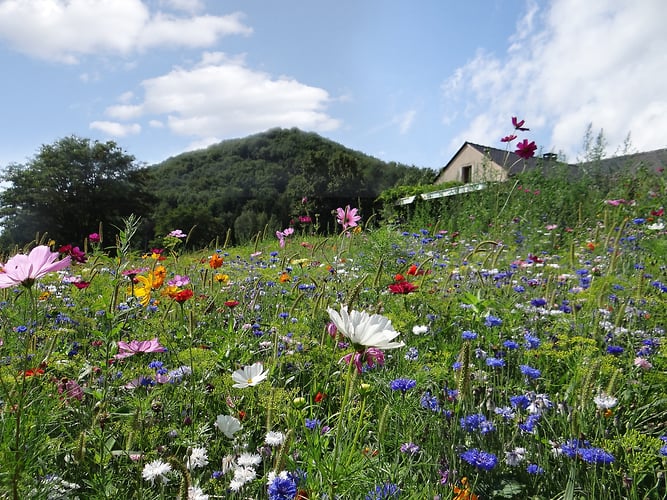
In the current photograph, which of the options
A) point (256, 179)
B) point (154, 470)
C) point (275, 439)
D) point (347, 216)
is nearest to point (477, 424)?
point (275, 439)

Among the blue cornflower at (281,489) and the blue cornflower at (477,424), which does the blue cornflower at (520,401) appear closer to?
the blue cornflower at (477,424)

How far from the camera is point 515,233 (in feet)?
18.2

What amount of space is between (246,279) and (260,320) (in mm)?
1094

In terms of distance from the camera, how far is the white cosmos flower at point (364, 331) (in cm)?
89

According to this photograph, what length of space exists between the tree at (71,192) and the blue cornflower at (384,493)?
1344 inches

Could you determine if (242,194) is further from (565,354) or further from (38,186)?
(565,354)

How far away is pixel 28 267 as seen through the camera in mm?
1107

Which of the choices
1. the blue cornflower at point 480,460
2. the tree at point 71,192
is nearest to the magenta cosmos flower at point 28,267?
the blue cornflower at point 480,460

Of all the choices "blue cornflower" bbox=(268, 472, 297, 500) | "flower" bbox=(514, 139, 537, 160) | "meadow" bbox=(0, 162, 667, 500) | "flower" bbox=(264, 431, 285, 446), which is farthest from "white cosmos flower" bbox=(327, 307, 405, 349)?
"flower" bbox=(514, 139, 537, 160)

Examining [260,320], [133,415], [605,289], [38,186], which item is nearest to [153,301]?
[260,320]

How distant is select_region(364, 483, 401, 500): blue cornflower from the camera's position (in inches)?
41.7

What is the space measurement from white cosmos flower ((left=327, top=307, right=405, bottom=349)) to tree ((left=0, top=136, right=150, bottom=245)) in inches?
1347

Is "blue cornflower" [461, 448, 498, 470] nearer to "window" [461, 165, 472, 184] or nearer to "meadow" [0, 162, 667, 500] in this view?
"meadow" [0, 162, 667, 500]

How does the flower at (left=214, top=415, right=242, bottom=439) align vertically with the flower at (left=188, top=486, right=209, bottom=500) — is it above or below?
above
